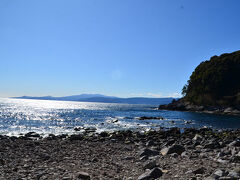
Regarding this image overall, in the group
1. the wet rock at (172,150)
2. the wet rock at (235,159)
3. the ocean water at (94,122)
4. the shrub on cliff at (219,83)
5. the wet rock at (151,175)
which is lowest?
the ocean water at (94,122)

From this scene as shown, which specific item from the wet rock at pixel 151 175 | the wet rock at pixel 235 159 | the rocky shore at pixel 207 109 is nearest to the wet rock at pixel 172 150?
the wet rock at pixel 235 159

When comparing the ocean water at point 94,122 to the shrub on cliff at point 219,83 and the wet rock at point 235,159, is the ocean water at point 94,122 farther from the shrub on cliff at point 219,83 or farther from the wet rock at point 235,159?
the shrub on cliff at point 219,83

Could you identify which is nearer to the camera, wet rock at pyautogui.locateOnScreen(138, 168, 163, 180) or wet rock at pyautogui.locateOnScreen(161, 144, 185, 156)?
wet rock at pyautogui.locateOnScreen(138, 168, 163, 180)

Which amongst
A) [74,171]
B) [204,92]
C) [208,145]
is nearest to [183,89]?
[204,92]

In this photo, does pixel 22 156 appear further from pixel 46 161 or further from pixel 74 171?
pixel 74 171

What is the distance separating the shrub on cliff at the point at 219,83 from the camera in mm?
88000

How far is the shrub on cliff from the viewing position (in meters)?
88.0

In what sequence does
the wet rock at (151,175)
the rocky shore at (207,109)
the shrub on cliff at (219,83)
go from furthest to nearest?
the shrub on cliff at (219,83)
the rocky shore at (207,109)
the wet rock at (151,175)

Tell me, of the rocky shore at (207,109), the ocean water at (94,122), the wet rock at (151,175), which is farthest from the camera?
the rocky shore at (207,109)

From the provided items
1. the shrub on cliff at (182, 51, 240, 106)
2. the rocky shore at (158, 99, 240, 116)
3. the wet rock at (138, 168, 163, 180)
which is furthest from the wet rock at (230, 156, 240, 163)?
the shrub on cliff at (182, 51, 240, 106)

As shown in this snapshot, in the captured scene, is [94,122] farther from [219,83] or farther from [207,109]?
[219,83]

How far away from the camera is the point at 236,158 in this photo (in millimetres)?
9805

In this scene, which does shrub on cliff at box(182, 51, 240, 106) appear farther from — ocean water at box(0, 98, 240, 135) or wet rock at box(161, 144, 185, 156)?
wet rock at box(161, 144, 185, 156)

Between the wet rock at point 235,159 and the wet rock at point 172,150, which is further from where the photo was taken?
the wet rock at point 172,150
